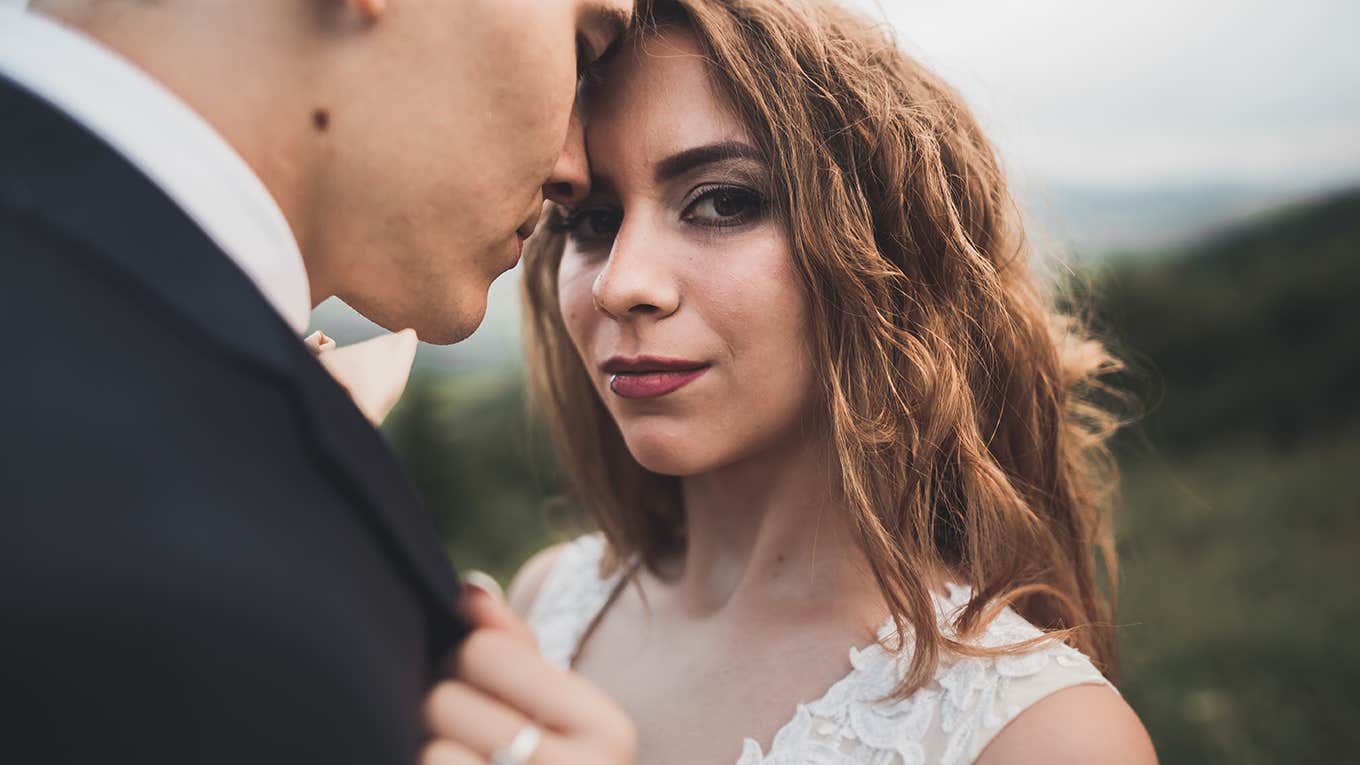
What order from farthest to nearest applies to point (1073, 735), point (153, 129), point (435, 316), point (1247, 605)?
point (1247, 605) → point (1073, 735) → point (435, 316) → point (153, 129)

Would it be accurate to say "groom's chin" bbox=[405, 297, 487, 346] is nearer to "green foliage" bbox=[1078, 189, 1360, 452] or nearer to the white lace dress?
the white lace dress

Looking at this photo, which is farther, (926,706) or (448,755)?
(926,706)

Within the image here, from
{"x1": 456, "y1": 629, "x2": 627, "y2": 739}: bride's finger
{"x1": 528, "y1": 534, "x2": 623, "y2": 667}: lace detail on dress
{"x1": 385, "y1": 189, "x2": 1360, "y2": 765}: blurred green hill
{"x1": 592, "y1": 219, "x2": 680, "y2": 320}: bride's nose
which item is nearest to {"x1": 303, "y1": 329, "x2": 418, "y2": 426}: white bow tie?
{"x1": 456, "y1": 629, "x2": 627, "y2": 739}: bride's finger

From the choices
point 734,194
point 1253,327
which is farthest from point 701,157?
point 1253,327

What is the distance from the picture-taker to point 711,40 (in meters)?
1.92

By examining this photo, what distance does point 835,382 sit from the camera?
1.92m

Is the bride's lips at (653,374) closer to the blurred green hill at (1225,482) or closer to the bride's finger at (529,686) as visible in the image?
the bride's finger at (529,686)

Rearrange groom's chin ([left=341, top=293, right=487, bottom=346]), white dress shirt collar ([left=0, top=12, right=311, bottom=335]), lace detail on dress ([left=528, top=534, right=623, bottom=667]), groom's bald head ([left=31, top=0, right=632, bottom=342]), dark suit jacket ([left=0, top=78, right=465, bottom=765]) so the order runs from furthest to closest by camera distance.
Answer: lace detail on dress ([left=528, top=534, right=623, bottom=667]) < groom's chin ([left=341, top=293, right=487, bottom=346]) < groom's bald head ([left=31, top=0, right=632, bottom=342]) < white dress shirt collar ([left=0, top=12, right=311, bottom=335]) < dark suit jacket ([left=0, top=78, right=465, bottom=765])

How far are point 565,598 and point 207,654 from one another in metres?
2.11

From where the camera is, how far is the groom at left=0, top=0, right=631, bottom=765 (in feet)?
2.60

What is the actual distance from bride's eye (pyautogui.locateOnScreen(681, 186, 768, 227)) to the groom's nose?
207 millimetres

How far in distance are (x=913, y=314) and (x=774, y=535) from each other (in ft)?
1.87

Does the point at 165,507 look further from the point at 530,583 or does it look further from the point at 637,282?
the point at 530,583

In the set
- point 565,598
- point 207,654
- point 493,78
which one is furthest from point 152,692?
Result: point 565,598
